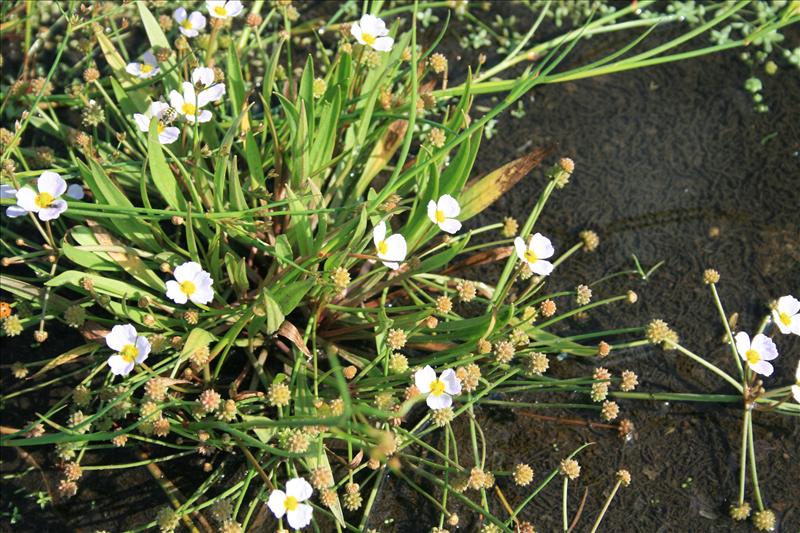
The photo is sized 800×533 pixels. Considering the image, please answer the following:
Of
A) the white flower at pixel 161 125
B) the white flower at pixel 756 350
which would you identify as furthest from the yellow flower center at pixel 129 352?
the white flower at pixel 756 350

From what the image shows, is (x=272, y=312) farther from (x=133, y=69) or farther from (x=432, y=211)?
(x=133, y=69)

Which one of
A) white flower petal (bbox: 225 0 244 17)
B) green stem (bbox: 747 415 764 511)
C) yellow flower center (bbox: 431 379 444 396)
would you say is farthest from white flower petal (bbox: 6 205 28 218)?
green stem (bbox: 747 415 764 511)

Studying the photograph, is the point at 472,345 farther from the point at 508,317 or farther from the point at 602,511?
the point at 602,511

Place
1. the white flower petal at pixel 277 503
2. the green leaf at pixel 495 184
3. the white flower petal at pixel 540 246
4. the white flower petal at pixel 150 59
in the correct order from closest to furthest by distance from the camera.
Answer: the white flower petal at pixel 277 503 < the white flower petal at pixel 540 246 < the green leaf at pixel 495 184 < the white flower petal at pixel 150 59

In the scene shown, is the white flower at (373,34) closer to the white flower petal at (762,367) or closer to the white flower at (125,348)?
the white flower at (125,348)

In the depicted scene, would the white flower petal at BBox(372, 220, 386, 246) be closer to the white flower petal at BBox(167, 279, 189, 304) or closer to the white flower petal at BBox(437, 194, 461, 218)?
the white flower petal at BBox(437, 194, 461, 218)

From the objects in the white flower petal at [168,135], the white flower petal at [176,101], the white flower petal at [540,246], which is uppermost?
the white flower petal at [176,101]

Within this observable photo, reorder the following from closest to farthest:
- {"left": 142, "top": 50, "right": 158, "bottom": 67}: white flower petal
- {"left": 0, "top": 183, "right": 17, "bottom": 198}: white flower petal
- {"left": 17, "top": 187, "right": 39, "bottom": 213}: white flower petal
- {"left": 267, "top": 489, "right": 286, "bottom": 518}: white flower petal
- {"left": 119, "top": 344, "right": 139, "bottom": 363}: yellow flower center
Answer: {"left": 267, "top": 489, "right": 286, "bottom": 518}: white flower petal
{"left": 119, "top": 344, "right": 139, "bottom": 363}: yellow flower center
{"left": 17, "top": 187, "right": 39, "bottom": 213}: white flower petal
{"left": 0, "top": 183, "right": 17, "bottom": 198}: white flower petal
{"left": 142, "top": 50, "right": 158, "bottom": 67}: white flower petal
